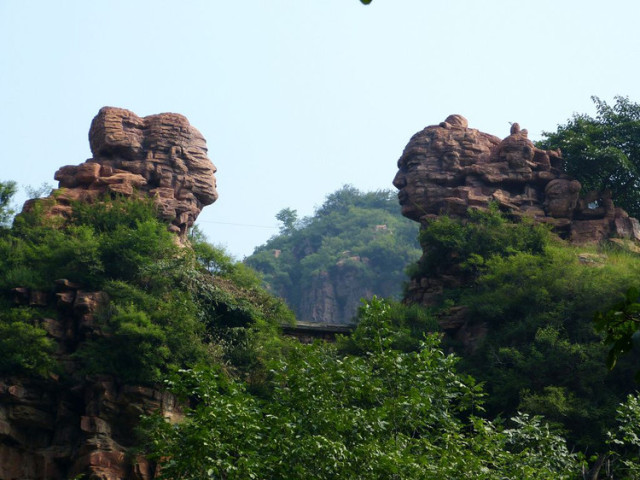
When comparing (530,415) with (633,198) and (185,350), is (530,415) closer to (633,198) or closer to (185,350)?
(185,350)

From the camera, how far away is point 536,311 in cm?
2628

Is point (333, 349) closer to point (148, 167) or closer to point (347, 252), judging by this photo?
point (148, 167)

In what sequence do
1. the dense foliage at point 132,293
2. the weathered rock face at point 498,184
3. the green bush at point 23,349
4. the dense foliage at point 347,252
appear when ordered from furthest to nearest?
the dense foliage at point 347,252, the weathered rock face at point 498,184, the dense foliage at point 132,293, the green bush at point 23,349

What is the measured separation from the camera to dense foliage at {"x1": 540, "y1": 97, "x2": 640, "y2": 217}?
3262 centimetres

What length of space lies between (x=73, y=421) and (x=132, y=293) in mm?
3354

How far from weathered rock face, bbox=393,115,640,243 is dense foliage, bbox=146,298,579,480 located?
14.6 meters

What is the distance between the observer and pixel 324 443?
1473cm

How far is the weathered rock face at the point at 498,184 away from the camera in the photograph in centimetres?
3184

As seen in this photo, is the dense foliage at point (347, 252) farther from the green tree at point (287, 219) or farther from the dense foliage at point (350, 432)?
the dense foliage at point (350, 432)

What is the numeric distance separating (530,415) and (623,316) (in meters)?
18.2

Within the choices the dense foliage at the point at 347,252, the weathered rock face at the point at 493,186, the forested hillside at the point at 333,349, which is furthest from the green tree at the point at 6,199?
the dense foliage at the point at 347,252

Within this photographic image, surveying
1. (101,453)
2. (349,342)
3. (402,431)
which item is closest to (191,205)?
(349,342)

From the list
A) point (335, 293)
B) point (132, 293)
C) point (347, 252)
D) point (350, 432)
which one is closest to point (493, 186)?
point (132, 293)

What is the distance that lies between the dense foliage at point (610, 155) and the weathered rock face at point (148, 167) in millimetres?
11363
